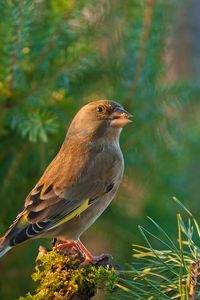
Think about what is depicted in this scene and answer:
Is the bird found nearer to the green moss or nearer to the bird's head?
the bird's head

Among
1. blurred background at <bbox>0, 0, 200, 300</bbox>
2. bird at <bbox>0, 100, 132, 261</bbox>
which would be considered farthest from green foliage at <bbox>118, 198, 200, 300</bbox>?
blurred background at <bbox>0, 0, 200, 300</bbox>

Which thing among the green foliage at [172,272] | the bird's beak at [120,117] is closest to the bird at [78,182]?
the bird's beak at [120,117]

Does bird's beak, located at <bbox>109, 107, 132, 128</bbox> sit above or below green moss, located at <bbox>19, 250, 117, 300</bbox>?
below

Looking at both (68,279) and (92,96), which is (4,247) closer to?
(68,279)

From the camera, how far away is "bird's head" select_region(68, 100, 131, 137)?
348 cm

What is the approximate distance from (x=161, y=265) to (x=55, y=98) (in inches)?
54.1

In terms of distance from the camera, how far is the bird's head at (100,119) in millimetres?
3479

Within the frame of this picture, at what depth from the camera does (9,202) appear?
327 centimetres

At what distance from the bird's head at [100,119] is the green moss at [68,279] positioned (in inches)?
48.0

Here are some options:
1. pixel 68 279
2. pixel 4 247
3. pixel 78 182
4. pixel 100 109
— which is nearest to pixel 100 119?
pixel 100 109

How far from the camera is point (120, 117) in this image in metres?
3.50

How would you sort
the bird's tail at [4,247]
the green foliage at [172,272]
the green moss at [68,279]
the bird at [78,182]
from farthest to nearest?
the bird at [78,182] < the bird's tail at [4,247] < the green moss at [68,279] < the green foliage at [172,272]

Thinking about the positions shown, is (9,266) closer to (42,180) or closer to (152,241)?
(42,180)

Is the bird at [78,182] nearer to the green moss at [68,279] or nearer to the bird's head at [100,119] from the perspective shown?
the bird's head at [100,119]
